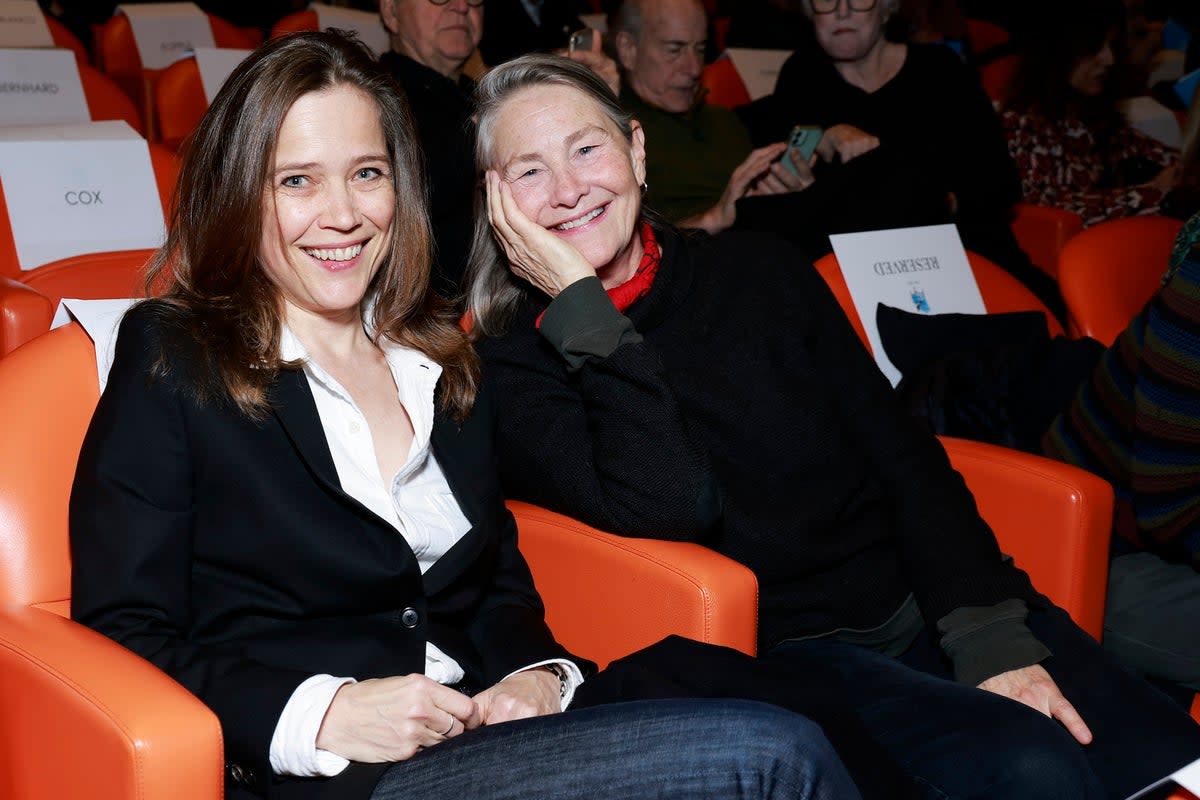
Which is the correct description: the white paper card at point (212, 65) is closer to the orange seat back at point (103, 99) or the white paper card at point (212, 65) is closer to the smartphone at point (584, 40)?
the orange seat back at point (103, 99)

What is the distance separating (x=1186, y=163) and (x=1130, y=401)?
0.85 meters

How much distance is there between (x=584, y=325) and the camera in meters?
1.74

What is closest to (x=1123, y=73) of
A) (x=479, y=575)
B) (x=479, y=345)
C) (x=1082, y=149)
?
(x=1082, y=149)

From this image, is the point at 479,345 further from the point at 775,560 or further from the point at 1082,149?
the point at 1082,149

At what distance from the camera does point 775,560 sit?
1.82 meters

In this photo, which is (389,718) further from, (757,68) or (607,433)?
(757,68)

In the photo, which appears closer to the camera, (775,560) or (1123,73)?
(775,560)

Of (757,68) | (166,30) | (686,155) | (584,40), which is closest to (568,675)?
(584,40)

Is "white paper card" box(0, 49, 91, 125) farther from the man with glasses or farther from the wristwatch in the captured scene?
the wristwatch

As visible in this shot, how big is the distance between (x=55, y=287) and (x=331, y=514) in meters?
1.15

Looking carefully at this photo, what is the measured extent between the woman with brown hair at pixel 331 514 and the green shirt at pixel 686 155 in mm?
1976

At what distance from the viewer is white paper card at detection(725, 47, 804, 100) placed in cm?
532

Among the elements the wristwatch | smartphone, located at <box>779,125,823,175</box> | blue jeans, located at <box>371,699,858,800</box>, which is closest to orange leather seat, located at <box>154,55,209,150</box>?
smartphone, located at <box>779,125,823,175</box>

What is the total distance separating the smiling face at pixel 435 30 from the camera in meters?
3.22
